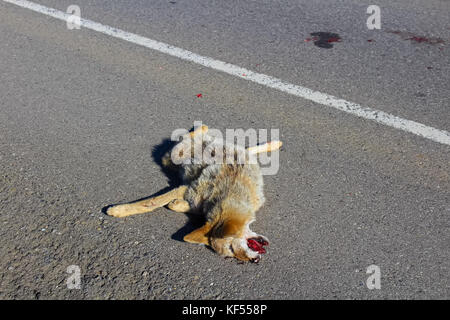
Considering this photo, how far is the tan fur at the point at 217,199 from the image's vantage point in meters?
2.82

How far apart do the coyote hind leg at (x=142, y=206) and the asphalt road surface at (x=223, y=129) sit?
70mm

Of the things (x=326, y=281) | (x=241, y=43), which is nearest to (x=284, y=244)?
(x=326, y=281)

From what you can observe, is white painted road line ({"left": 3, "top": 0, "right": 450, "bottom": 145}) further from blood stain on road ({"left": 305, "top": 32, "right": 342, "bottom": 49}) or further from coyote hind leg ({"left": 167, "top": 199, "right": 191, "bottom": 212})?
coyote hind leg ({"left": 167, "top": 199, "right": 191, "bottom": 212})

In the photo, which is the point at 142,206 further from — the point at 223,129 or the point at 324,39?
the point at 324,39

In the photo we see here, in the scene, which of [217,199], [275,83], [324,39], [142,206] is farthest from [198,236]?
[324,39]

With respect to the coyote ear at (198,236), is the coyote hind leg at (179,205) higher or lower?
higher

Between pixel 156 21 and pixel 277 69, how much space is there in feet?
7.08

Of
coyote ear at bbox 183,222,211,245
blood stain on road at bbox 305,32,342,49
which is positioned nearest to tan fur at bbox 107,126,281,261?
coyote ear at bbox 183,222,211,245

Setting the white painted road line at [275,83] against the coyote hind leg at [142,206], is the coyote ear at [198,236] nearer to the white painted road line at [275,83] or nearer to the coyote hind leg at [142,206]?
the coyote hind leg at [142,206]

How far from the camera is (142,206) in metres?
3.12

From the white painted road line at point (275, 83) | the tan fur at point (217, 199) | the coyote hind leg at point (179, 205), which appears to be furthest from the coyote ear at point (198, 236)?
the white painted road line at point (275, 83)

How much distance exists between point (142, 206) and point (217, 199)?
556 mm

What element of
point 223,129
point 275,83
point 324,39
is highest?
point 324,39

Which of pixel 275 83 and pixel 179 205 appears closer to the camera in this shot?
pixel 179 205
